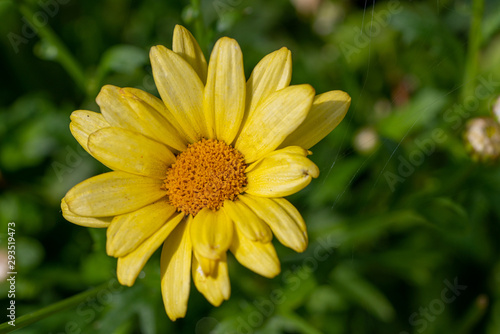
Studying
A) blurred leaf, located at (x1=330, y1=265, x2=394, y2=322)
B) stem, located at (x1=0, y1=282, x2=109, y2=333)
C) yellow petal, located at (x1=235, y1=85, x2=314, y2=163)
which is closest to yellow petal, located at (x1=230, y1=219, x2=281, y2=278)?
yellow petal, located at (x1=235, y1=85, x2=314, y2=163)

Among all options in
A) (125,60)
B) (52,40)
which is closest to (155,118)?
Answer: (125,60)

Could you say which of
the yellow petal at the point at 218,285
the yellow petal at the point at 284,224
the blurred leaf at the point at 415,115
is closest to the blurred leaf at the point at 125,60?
the yellow petal at the point at 284,224

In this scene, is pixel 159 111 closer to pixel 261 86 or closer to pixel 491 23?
→ pixel 261 86

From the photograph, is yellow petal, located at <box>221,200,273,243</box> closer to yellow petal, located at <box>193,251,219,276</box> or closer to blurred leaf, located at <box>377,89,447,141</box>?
yellow petal, located at <box>193,251,219,276</box>

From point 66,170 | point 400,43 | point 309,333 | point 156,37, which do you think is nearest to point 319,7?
point 400,43

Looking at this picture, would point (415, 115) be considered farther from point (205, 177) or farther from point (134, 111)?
point (134, 111)

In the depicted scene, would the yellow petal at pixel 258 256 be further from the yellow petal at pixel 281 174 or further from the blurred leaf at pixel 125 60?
the blurred leaf at pixel 125 60
